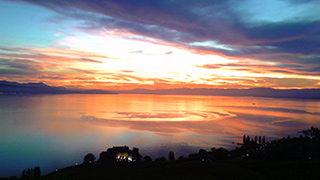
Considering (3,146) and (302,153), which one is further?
(3,146)

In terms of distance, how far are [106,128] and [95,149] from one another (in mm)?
19234

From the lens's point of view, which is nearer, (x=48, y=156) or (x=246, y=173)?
(x=246, y=173)

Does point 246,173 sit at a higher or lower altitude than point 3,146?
higher

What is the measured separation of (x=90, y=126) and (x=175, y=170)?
4987 centimetres

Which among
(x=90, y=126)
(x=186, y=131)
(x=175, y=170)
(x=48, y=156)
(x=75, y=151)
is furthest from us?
(x=90, y=126)

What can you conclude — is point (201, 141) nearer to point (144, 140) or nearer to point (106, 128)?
point (144, 140)

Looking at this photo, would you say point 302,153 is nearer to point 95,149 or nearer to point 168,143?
point 168,143

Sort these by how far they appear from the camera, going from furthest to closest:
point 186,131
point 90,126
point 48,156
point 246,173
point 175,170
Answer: point 90,126
point 186,131
point 48,156
point 175,170
point 246,173

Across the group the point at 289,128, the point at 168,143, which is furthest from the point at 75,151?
the point at 289,128

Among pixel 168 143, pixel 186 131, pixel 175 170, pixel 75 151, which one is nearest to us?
pixel 175 170

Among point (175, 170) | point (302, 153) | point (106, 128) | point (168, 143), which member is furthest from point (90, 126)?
point (302, 153)

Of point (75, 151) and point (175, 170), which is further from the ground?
point (175, 170)

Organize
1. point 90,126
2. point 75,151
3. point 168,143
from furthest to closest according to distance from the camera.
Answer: point 90,126 → point 168,143 → point 75,151

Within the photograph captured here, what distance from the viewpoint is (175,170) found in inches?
747
